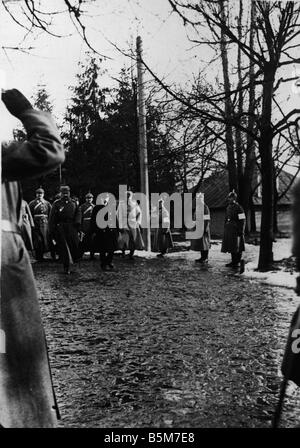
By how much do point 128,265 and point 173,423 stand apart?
970 centimetres

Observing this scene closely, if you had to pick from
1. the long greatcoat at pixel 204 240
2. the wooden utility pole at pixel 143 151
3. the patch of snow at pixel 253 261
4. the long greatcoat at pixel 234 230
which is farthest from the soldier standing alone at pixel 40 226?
the long greatcoat at pixel 234 230

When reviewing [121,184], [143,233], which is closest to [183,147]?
[143,233]

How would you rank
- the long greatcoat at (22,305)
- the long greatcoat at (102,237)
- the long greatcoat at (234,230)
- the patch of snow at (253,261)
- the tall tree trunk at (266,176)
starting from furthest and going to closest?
the long greatcoat at (234,230) → the long greatcoat at (102,237) → the tall tree trunk at (266,176) → the patch of snow at (253,261) → the long greatcoat at (22,305)

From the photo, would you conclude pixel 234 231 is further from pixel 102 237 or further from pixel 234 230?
pixel 102 237

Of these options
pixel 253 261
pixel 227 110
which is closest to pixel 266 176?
pixel 227 110

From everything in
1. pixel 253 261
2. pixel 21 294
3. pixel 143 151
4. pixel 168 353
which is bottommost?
pixel 253 261

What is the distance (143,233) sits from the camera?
16203 mm

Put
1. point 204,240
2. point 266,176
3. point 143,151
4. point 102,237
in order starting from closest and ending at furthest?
point 266,176 → point 102,237 → point 204,240 → point 143,151

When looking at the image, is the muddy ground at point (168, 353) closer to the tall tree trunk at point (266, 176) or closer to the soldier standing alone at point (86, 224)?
the tall tree trunk at point (266, 176)

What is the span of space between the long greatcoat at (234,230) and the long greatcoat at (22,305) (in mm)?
10210

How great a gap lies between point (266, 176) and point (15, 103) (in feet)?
31.2

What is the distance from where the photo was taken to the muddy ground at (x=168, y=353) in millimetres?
3396

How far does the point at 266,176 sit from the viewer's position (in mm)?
11172

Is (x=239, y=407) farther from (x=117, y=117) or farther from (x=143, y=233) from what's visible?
(x=117, y=117)
